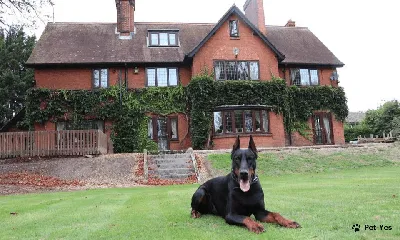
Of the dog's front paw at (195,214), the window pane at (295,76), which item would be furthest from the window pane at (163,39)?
the dog's front paw at (195,214)

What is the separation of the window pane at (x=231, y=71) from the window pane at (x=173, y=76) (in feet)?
12.9

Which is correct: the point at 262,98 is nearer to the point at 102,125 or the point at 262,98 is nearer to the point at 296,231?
the point at 102,125

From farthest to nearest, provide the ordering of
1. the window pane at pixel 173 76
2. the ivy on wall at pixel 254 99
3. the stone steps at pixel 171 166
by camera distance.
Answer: the window pane at pixel 173 76 → the ivy on wall at pixel 254 99 → the stone steps at pixel 171 166

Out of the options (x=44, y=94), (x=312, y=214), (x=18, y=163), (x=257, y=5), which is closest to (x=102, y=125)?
(x=44, y=94)

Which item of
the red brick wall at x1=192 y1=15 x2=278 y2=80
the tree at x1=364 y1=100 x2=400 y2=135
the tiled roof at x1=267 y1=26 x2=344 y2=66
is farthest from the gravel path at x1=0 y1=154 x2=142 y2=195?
the tree at x1=364 y1=100 x2=400 y2=135

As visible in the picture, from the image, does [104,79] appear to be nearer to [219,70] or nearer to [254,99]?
[219,70]

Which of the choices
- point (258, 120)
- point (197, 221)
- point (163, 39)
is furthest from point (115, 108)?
point (197, 221)

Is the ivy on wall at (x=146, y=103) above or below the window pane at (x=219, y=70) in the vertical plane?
below

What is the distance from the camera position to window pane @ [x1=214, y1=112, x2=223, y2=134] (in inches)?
1097

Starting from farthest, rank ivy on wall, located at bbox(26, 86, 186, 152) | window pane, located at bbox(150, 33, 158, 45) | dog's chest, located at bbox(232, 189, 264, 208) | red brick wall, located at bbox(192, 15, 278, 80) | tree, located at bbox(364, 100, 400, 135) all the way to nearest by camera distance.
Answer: tree, located at bbox(364, 100, 400, 135) → window pane, located at bbox(150, 33, 158, 45) → red brick wall, located at bbox(192, 15, 278, 80) → ivy on wall, located at bbox(26, 86, 186, 152) → dog's chest, located at bbox(232, 189, 264, 208)

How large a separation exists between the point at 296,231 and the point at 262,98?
946 inches

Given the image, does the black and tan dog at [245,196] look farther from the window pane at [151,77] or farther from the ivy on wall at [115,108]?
the window pane at [151,77]

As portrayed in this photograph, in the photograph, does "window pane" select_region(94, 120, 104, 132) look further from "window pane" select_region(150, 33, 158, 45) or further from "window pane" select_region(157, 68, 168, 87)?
"window pane" select_region(150, 33, 158, 45)

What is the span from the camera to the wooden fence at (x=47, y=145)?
78.2 feet
